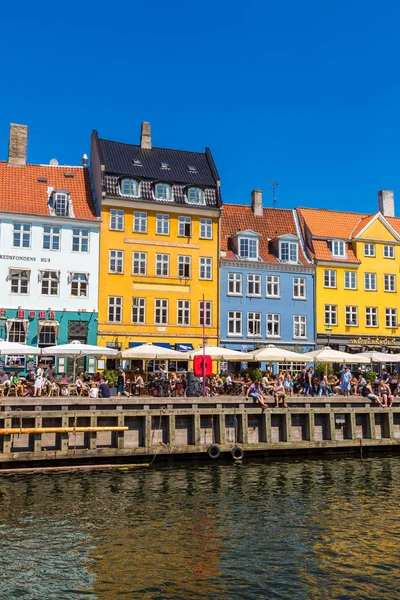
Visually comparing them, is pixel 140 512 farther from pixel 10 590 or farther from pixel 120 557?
pixel 10 590

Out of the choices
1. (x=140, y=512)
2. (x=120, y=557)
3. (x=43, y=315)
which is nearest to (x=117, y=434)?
(x=140, y=512)

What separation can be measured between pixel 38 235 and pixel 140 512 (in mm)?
29067

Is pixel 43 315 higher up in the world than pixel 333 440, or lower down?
higher up

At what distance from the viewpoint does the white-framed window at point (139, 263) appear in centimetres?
4679

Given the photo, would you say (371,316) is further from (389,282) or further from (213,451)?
(213,451)

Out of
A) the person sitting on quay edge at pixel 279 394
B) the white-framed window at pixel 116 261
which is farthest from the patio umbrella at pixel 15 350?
the white-framed window at pixel 116 261

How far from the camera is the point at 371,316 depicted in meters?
52.7

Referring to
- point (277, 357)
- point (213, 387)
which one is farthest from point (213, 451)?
point (277, 357)

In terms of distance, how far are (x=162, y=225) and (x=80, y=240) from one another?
6158mm

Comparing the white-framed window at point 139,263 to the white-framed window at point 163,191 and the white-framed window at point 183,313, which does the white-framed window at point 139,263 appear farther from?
the white-framed window at point 163,191

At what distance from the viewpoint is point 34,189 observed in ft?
152

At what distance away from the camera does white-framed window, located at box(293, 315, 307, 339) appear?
5047cm

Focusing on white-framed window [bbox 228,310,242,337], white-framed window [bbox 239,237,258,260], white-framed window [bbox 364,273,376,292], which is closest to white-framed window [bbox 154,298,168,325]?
white-framed window [bbox 228,310,242,337]

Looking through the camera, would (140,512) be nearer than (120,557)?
No
